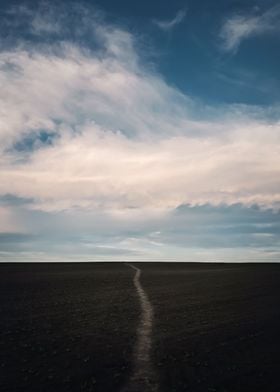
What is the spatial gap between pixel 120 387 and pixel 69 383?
8.45ft

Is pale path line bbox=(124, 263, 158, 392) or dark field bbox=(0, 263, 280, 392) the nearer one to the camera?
pale path line bbox=(124, 263, 158, 392)

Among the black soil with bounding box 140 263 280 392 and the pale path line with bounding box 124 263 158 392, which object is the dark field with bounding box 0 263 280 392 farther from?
the pale path line with bounding box 124 263 158 392

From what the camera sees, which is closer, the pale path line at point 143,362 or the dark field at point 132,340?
the pale path line at point 143,362

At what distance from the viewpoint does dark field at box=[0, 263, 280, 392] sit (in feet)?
65.1

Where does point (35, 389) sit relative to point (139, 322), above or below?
below

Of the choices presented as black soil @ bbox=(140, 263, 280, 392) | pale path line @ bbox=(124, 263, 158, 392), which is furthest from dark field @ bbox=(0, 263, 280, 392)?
pale path line @ bbox=(124, 263, 158, 392)

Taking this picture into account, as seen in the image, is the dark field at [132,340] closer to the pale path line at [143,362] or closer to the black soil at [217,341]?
the black soil at [217,341]

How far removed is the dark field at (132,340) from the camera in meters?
19.8

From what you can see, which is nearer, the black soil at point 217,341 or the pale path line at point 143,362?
the pale path line at point 143,362

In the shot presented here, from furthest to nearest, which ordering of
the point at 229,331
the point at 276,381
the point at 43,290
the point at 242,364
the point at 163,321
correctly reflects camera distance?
the point at 43,290
the point at 163,321
the point at 229,331
the point at 242,364
the point at 276,381

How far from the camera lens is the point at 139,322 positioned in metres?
32.1

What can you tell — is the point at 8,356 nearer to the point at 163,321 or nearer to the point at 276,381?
the point at 163,321

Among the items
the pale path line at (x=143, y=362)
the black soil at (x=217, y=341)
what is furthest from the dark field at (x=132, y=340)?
the pale path line at (x=143, y=362)

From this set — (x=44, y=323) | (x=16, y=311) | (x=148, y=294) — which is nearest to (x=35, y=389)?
(x=44, y=323)
